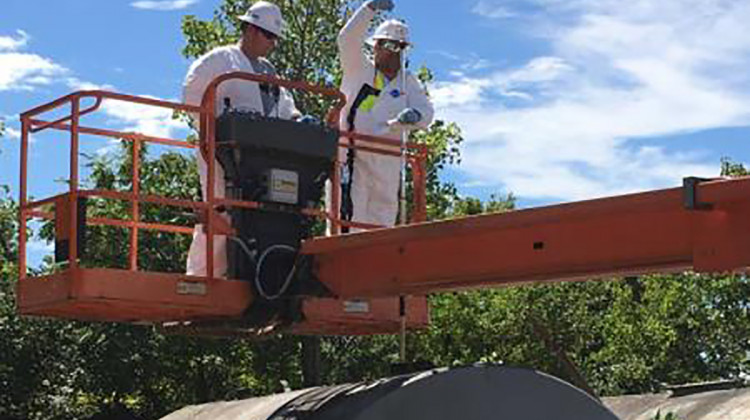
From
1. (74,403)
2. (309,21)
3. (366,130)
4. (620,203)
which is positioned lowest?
(74,403)

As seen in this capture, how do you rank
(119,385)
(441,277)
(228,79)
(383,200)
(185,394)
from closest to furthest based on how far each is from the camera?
(441,277), (228,79), (383,200), (119,385), (185,394)

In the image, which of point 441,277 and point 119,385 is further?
point 119,385

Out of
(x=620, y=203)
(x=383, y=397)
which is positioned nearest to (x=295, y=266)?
(x=383, y=397)

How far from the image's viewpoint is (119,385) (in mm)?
31016

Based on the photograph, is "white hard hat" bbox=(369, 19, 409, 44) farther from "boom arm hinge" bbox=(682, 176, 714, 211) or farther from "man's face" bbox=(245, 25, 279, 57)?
"boom arm hinge" bbox=(682, 176, 714, 211)

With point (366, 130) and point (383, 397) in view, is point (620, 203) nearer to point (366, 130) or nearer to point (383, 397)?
point (383, 397)

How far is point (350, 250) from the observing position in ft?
27.9

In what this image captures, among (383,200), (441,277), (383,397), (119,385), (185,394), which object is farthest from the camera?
(185,394)

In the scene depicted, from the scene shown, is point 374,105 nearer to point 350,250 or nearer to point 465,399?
point 350,250

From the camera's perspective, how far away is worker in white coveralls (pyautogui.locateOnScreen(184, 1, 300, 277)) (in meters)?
9.00

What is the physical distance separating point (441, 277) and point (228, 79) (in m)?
2.05

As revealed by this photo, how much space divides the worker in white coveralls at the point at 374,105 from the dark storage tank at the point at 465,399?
249 cm

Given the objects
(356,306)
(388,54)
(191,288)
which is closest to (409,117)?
(388,54)

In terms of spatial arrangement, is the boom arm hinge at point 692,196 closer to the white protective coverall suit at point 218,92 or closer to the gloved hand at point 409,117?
the gloved hand at point 409,117
